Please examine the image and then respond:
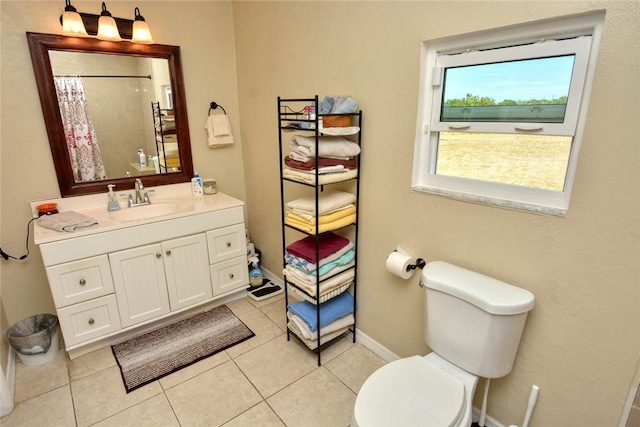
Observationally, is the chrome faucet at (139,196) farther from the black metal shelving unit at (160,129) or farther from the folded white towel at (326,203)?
the folded white towel at (326,203)

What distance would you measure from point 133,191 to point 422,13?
215 centimetres

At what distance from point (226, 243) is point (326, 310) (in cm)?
93

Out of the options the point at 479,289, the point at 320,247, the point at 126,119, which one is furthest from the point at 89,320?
the point at 479,289

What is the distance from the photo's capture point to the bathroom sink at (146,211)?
2151 mm

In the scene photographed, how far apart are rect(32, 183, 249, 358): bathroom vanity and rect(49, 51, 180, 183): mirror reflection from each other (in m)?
0.22

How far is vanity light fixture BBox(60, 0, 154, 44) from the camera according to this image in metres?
1.91

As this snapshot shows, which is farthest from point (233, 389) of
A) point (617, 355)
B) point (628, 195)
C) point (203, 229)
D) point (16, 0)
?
point (16, 0)

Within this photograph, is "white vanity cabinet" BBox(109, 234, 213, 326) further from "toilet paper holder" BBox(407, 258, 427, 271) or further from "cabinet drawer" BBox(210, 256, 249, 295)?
"toilet paper holder" BBox(407, 258, 427, 271)

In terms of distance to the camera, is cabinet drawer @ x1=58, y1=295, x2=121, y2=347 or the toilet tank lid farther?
cabinet drawer @ x1=58, y1=295, x2=121, y2=347

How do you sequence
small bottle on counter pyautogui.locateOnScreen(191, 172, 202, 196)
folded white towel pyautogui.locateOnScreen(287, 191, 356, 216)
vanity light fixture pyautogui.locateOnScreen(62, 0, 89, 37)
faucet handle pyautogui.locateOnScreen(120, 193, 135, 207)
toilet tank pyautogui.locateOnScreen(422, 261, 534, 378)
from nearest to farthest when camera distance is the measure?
toilet tank pyautogui.locateOnScreen(422, 261, 534, 378)
folded white towel pyautogui.locateOnScreen(287, 191, 356, 216)
vanity light fixture pyautogui.locateOnScreen(62, 0, 89, 37)
faucet handle pyautogui.locateOnScreen(120, 193, 135, 207)
small bottle on counter pyautogui.locateOnScreen(191, 172, 202, 196)

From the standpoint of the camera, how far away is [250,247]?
292 cm

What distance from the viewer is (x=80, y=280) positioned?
190 centimetres

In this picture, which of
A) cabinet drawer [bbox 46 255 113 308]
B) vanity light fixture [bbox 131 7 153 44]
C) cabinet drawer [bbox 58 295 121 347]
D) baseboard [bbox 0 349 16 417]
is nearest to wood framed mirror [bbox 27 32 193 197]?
vanity light fixture [bbox 131 7 153 44]

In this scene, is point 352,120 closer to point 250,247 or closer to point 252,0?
point 252,0
